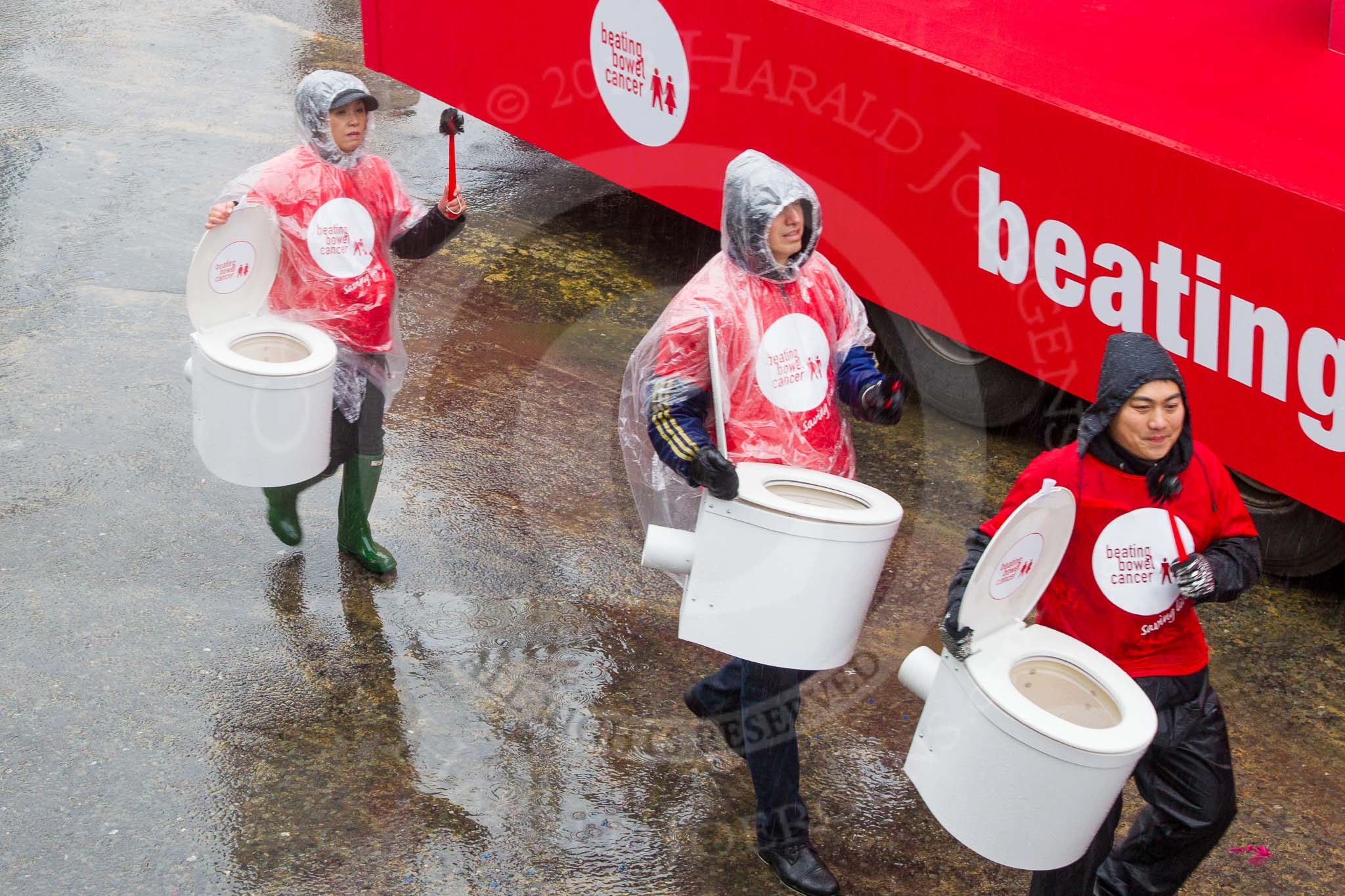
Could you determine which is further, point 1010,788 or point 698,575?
point 698,575

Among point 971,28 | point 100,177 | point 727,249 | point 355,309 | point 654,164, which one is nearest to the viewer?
point 727,249

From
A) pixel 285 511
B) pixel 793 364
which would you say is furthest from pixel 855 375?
pixel 285 511

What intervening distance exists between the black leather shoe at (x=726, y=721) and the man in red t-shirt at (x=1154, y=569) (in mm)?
1064

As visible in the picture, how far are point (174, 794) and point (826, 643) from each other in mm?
1905

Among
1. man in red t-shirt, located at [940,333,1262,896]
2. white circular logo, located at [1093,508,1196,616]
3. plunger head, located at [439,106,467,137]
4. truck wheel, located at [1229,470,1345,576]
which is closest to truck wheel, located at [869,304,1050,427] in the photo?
truck wheel, located at [1229,470,1345,576]

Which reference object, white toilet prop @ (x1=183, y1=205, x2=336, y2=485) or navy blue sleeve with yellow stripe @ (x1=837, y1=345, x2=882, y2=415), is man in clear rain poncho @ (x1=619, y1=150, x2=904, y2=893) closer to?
navy blue sleeve with yellow stripe @ (x1=837, y1=345, x2=882, y2=415)

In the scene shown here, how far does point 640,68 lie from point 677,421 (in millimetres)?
3902

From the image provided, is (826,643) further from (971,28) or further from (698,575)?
(971,28)

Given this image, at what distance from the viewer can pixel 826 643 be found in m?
3.26

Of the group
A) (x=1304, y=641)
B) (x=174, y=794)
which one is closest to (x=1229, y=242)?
Answer: (x=1304, y=641)

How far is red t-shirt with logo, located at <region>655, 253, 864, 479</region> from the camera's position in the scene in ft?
11.3

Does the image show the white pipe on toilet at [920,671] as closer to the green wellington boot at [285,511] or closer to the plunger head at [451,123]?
the green wellington boot at [285,511]

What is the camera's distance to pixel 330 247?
4.31m

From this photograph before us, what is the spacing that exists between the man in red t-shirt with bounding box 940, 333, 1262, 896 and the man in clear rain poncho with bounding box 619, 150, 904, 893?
617 millimetres
